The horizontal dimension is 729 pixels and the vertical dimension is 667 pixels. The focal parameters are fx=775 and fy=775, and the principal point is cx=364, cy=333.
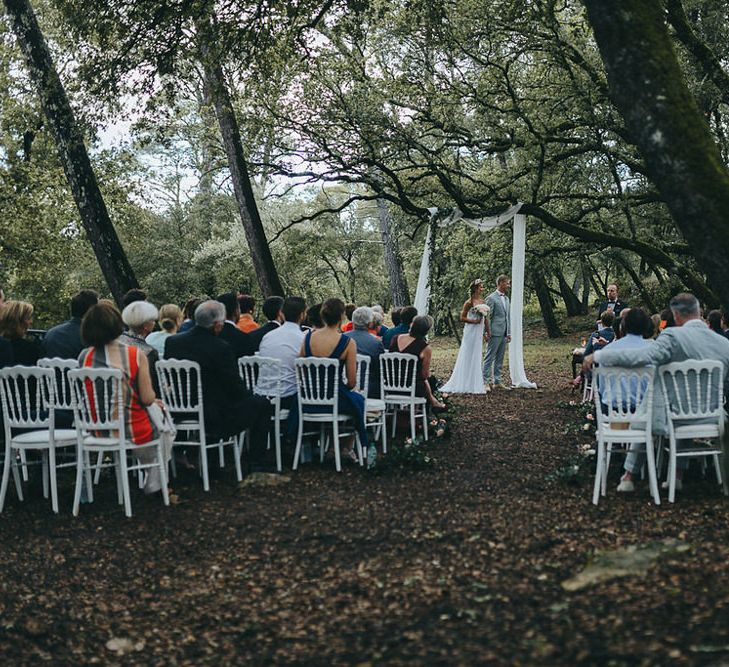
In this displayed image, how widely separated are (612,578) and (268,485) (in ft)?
11.5

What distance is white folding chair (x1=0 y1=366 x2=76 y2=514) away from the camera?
6.00 metres

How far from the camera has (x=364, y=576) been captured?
14.8ft

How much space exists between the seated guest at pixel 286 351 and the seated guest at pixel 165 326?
940 millimetres

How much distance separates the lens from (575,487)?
257 inches

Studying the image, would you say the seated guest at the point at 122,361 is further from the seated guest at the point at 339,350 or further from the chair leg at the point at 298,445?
the seated guest at the point at 339,350

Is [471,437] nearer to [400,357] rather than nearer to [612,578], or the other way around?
[400,357]

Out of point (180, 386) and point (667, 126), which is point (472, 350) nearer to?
point (180, 386)

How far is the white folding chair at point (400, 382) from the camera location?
8820 millimetres

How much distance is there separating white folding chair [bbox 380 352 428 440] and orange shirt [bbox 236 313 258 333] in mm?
1625

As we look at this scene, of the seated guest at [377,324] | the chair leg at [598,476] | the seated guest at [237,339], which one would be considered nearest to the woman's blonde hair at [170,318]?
the seated guest at [237,339]

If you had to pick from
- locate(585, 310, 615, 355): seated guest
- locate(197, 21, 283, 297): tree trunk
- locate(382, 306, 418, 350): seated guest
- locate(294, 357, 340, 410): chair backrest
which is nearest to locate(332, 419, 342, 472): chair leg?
locate(294, 357, 340, 410): chair backrest

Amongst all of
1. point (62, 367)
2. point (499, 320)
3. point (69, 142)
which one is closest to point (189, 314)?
point (62, 367)

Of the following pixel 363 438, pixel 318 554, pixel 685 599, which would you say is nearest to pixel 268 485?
pixel 363 438

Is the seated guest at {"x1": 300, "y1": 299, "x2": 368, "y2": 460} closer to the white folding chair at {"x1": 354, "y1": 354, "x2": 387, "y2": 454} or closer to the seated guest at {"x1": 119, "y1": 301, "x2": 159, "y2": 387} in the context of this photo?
the white folding chair at {"x1": 354, "y1": 354, "x2": 387, "y2": 454}
